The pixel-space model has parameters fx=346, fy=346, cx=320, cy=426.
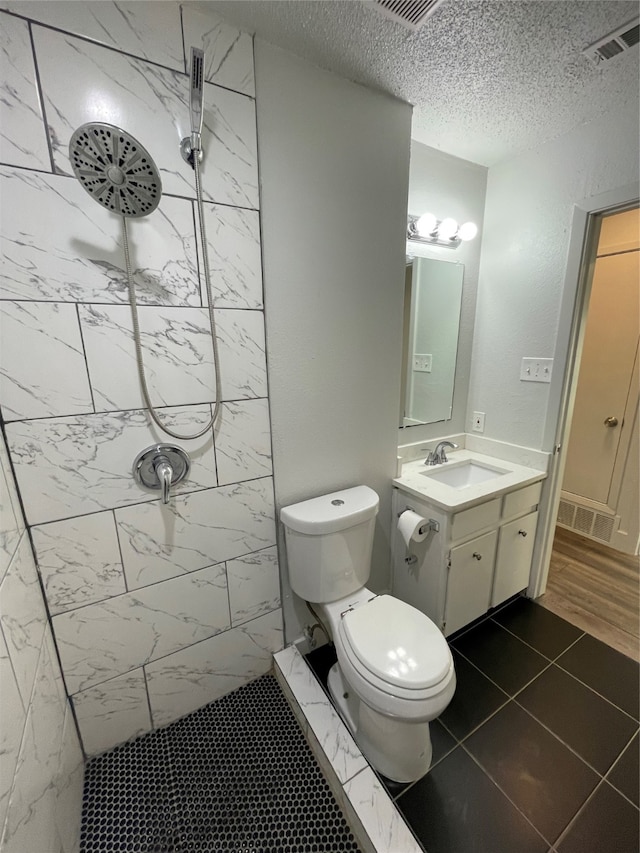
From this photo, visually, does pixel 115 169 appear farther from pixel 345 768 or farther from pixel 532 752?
pixel 532 752

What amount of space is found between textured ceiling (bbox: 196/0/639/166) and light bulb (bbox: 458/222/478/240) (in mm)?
362

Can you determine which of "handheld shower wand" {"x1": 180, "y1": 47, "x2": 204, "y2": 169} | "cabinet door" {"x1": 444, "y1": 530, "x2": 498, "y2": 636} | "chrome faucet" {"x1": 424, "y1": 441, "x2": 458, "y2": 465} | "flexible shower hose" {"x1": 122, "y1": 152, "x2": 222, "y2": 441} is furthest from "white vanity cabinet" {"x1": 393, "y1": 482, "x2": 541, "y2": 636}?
"handheld shower wand" {"x1": 180, "y1": 47, "x2": 204, "y2": 169}

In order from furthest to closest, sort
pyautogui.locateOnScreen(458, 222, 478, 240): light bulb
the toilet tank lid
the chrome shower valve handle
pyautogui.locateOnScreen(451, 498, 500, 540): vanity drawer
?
pyautogui.locateOnScreen(458, 222, 478, 240): light bulb → pyautogui.locateOnScreen(451, 498, 500, 540): vanity drawer → the toilet tank lid → the chrome shower valve handle

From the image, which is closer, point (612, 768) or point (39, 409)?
point (39, 409)

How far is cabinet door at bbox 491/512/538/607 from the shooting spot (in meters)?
1.70

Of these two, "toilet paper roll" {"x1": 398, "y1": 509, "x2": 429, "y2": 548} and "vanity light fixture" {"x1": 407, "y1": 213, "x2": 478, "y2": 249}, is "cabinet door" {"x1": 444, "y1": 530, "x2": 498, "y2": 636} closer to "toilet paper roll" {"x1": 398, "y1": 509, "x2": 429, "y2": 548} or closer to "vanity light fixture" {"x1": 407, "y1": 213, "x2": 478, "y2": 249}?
"toilet paper roll" {"x1": 398, "y1": 509, "x2": 429, "y2": 548}

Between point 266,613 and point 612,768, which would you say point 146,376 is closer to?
point 266,613

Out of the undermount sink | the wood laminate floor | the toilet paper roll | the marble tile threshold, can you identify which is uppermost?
the undermount sink

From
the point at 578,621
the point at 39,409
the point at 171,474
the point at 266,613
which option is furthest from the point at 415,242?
the point at 578,621

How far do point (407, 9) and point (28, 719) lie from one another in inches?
80.1

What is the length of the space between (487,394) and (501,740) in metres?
1.55

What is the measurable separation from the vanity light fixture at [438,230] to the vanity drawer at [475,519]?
4.28ft

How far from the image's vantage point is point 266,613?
4.71 ft

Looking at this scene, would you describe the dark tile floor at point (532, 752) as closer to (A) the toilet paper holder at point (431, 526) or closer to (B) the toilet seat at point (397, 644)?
(B) the toilet seat at point (397, 644)
